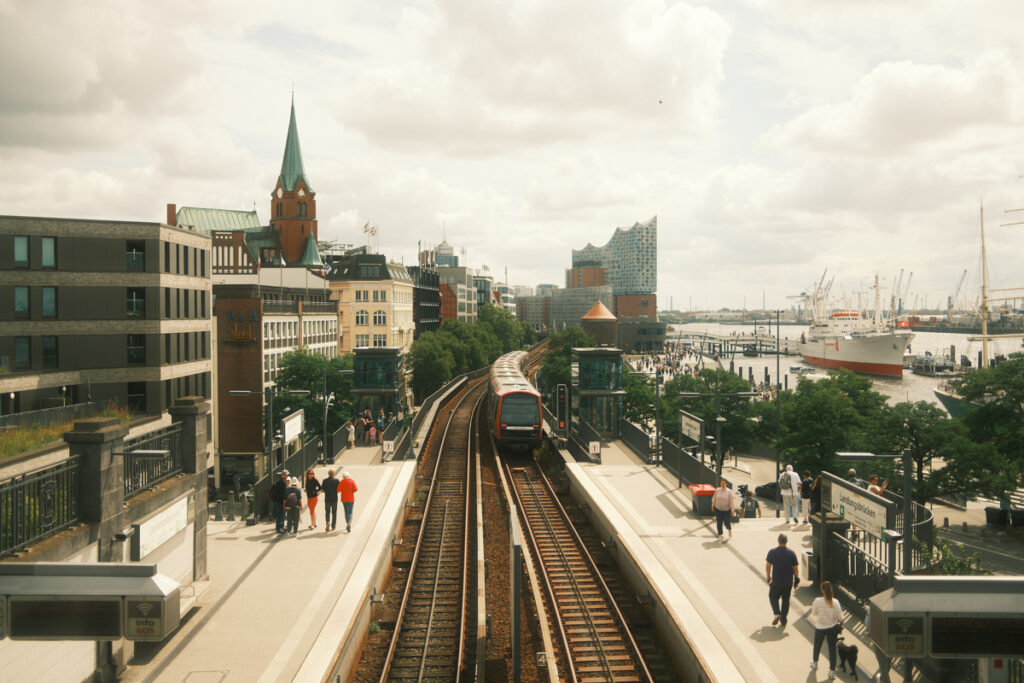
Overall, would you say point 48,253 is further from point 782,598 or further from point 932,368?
point 932,368

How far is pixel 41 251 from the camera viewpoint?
36.1 m

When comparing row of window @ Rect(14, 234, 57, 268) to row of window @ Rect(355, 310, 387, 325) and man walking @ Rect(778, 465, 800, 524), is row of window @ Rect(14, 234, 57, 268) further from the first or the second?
row of window @ Rect(355, 310, 387, 325)

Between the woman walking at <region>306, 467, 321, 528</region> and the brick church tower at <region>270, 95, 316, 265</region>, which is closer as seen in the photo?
the woman walking at <region>306, 467, 321, 528</region>

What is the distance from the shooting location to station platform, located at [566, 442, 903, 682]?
42.5 feet

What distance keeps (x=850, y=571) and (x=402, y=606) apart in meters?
9.59

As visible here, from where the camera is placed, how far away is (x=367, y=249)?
118m

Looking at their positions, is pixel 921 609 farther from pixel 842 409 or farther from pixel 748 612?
pixel 842 409

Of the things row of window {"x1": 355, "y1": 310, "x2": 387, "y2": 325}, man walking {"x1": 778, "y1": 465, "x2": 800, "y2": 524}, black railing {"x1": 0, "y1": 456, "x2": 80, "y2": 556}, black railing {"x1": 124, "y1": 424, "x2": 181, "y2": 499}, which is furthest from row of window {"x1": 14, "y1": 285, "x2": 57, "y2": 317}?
row of window {"x1": 355, "y1": 310, "x2": 387, "y2": 325}

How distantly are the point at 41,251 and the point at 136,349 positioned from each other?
624cm

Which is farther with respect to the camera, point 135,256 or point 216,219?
point 216,219

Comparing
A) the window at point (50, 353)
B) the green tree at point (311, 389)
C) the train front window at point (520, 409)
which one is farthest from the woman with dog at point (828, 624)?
the green tree at point (311, 389)

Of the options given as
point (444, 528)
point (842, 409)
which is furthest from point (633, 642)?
point (842, 409)

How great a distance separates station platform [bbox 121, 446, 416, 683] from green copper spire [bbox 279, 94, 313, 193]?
10383cm

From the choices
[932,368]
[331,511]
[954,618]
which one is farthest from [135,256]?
[932,368]
